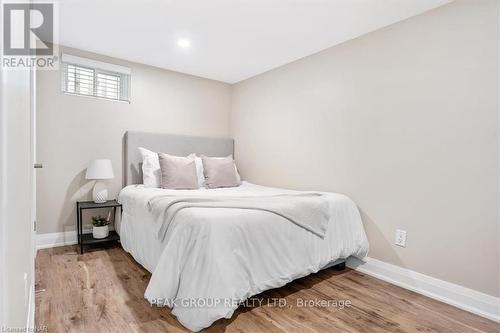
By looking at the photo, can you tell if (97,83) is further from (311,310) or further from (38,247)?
(311,310)

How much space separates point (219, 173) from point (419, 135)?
2178 mm

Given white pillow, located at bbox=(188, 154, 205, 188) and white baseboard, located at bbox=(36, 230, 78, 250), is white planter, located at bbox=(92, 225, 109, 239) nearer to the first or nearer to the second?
white baseboard, located at bbox=(36, 230, 78, 250)

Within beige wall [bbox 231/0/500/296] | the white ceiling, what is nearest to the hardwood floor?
beige wall [bbox 231/0/500/296]

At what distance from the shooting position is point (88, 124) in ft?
10.5

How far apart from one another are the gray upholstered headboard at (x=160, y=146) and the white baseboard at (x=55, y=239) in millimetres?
814

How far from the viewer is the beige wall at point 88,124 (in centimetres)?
296

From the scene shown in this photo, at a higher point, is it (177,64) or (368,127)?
(177,64)

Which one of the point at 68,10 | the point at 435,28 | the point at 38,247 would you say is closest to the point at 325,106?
the point at 435,28

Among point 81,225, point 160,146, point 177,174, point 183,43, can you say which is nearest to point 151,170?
point 177,174

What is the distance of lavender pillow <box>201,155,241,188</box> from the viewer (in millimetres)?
3389

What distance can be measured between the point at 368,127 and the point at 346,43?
935 mm

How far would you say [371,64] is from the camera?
2605 millimetres

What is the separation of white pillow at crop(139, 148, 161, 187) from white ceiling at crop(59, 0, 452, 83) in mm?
1218
